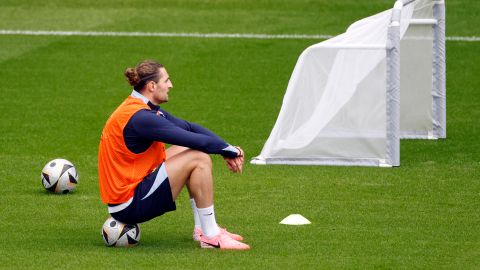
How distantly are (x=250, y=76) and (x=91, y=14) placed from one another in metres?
5.67

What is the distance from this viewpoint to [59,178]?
13.2 meters

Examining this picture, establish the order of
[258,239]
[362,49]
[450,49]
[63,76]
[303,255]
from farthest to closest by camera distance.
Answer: [450,49]
[63,76]
[362,49]
[258,239]
[303,255]

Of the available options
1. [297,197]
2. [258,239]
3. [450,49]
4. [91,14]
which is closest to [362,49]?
[297,197]

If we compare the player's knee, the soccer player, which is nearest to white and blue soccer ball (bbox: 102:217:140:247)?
the soccer player

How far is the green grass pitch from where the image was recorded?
1070 cm

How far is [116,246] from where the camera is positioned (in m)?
10.9

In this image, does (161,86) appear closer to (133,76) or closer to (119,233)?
(133,76)

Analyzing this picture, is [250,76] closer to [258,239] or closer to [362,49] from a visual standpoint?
[362,49]

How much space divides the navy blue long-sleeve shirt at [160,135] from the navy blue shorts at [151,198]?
26 centimetres

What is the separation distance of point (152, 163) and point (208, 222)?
69cm

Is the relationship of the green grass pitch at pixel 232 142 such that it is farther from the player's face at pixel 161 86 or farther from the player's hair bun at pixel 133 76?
the player's hair bun at pixel 133 76

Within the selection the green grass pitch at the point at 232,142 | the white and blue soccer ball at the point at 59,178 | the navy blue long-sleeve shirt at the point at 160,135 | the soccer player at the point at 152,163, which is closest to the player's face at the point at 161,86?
the soccer player at the point at 152,163

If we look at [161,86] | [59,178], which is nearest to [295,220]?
[161,86]

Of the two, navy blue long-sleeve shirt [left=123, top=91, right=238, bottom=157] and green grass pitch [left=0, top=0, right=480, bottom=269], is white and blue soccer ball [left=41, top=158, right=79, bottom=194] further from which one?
navy blue long-sleeve shirt [left=123, top=91, right=238, bottom=157]
